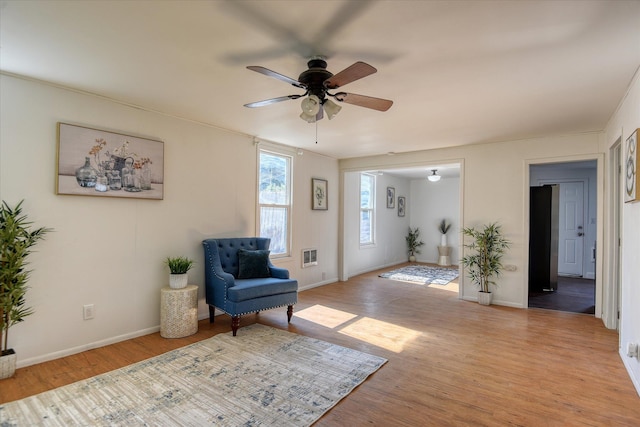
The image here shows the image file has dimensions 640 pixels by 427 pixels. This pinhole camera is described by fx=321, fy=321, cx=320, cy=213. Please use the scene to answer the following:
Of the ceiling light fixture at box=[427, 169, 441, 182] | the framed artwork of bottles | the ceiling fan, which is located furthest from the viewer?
the ceiling light fixture at box=[427, 169, 441, 182]

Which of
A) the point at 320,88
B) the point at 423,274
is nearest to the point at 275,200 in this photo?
the point at 320,88

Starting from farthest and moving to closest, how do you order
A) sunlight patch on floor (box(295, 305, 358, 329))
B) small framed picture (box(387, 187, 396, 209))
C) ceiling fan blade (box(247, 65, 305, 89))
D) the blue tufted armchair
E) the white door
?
small framed picture (box(387, 187, 396, 209)) < the white door < sunlight patch on floor (box(295, 305, 358, 329)) < the blue tufted armchair < ceiling fan blade (box(247, 65, 305, 89))

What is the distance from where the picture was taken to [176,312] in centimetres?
332

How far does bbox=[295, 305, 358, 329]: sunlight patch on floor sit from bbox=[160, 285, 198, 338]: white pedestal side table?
1379mm

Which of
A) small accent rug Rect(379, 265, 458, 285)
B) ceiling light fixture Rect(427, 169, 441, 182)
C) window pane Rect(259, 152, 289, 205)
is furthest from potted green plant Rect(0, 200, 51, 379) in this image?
ceiling light fixture Rect(427, 169, 441, 182)

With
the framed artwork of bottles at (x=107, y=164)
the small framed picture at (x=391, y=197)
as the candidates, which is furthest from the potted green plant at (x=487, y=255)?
the framed artwork of bottles at (x=107, y=164)

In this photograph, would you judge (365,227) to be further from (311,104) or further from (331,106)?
(311,104)

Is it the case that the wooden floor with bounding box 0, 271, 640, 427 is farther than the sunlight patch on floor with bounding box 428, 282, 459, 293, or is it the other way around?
the sunlight patch on floor with bounding box 428, 282, 459, 293

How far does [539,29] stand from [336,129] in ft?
8.30

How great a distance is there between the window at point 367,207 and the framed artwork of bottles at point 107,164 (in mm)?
4745

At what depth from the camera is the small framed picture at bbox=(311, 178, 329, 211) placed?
575cm

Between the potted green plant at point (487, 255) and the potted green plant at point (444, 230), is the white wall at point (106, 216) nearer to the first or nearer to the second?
the potted green plant at point (487, 255)

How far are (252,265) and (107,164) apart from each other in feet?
6.10

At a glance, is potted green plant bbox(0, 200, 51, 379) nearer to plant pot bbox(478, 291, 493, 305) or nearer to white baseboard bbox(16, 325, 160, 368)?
white baseboard bbox(16, 325, 160, 368)
